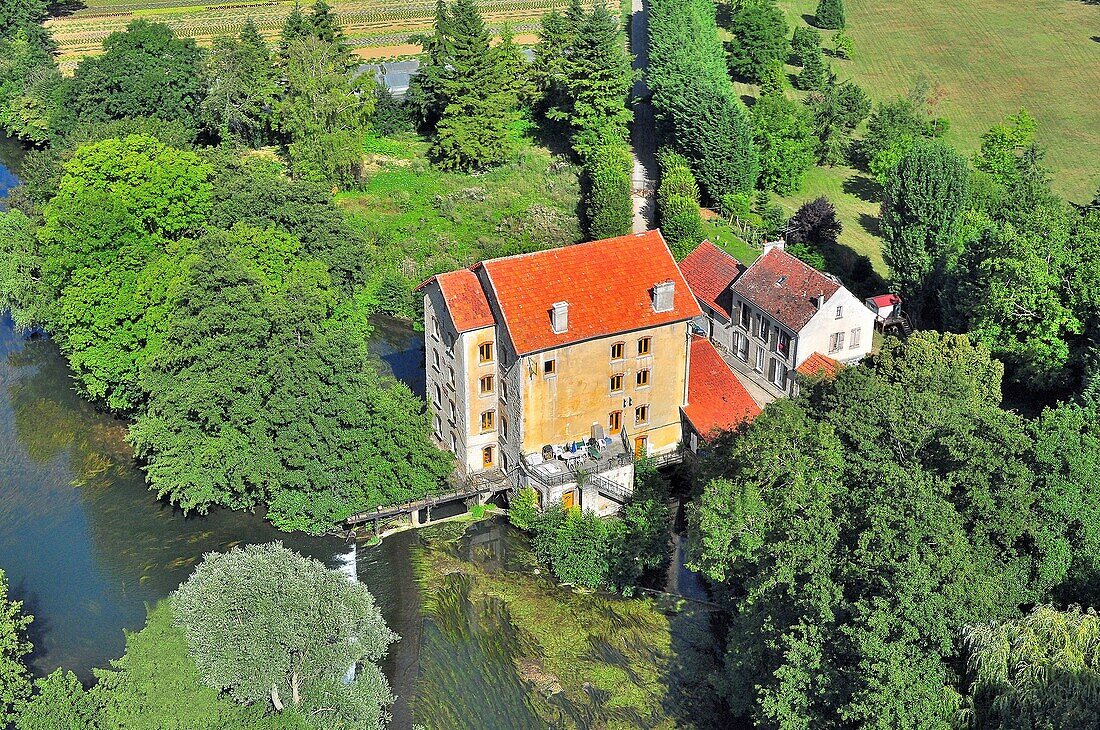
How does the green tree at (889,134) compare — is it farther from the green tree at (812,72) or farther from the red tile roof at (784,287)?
the red tile roof at (784,287)

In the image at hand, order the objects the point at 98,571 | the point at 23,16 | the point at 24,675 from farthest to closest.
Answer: the point at 23,16 < the point at 98,571 < the point at 24,675

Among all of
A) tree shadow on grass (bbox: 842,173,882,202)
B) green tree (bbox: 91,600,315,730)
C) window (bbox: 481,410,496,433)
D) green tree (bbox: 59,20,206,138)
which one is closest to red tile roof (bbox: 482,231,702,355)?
window (bbox: 481,410,496,433)

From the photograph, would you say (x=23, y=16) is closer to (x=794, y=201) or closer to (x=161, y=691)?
(x=794, y=201)

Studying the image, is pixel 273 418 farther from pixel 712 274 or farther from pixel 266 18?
pixel 266 18

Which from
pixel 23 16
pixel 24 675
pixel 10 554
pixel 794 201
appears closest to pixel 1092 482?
pixel 24 675

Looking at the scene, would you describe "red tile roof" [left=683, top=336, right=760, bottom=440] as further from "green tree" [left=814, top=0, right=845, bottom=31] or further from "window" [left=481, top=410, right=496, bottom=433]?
"green tree" [left=814, top=0, right=845, bottom=31]
